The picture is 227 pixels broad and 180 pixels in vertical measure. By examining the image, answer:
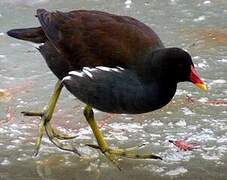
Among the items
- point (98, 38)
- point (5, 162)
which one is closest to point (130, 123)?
point (98, 38)

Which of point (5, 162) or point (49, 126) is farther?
point (49, 126)

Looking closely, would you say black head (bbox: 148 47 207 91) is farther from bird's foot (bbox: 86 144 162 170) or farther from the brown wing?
bird's foot (bbox: 86 144 162 170)

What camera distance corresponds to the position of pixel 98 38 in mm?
4074

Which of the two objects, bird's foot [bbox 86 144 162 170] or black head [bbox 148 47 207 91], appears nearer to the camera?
black head [bbox 148 47 207 91]

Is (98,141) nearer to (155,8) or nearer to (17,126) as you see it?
(17,126)

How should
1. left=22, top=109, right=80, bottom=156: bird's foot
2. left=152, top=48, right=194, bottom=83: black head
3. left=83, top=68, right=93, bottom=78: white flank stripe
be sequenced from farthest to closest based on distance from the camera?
left=22, top=109, right=80, bottom=156: bird's foot, left=83, top=68, right=93, bottom=78: white flank stripe, left=152, top=48, right=194, bottom=83: black head

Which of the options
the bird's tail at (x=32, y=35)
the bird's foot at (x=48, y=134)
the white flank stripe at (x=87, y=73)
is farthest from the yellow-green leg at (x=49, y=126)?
the white flank stripe at (x=87, y=73)

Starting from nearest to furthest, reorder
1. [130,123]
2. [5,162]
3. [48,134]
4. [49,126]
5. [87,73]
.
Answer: [87,73], [5,162], [48,134], [49,126], [130,123]

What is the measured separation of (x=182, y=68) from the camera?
3.93 meters

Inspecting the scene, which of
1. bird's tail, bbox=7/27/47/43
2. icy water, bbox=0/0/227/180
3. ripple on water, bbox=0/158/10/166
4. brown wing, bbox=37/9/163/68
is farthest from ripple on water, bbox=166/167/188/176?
bird's tail, bbox=7/27/47/43

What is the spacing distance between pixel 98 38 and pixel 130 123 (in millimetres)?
804

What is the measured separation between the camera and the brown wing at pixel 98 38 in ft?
13.1

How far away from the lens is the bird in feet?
12.9

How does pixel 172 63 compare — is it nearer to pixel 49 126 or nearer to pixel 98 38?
pixel 98 38
